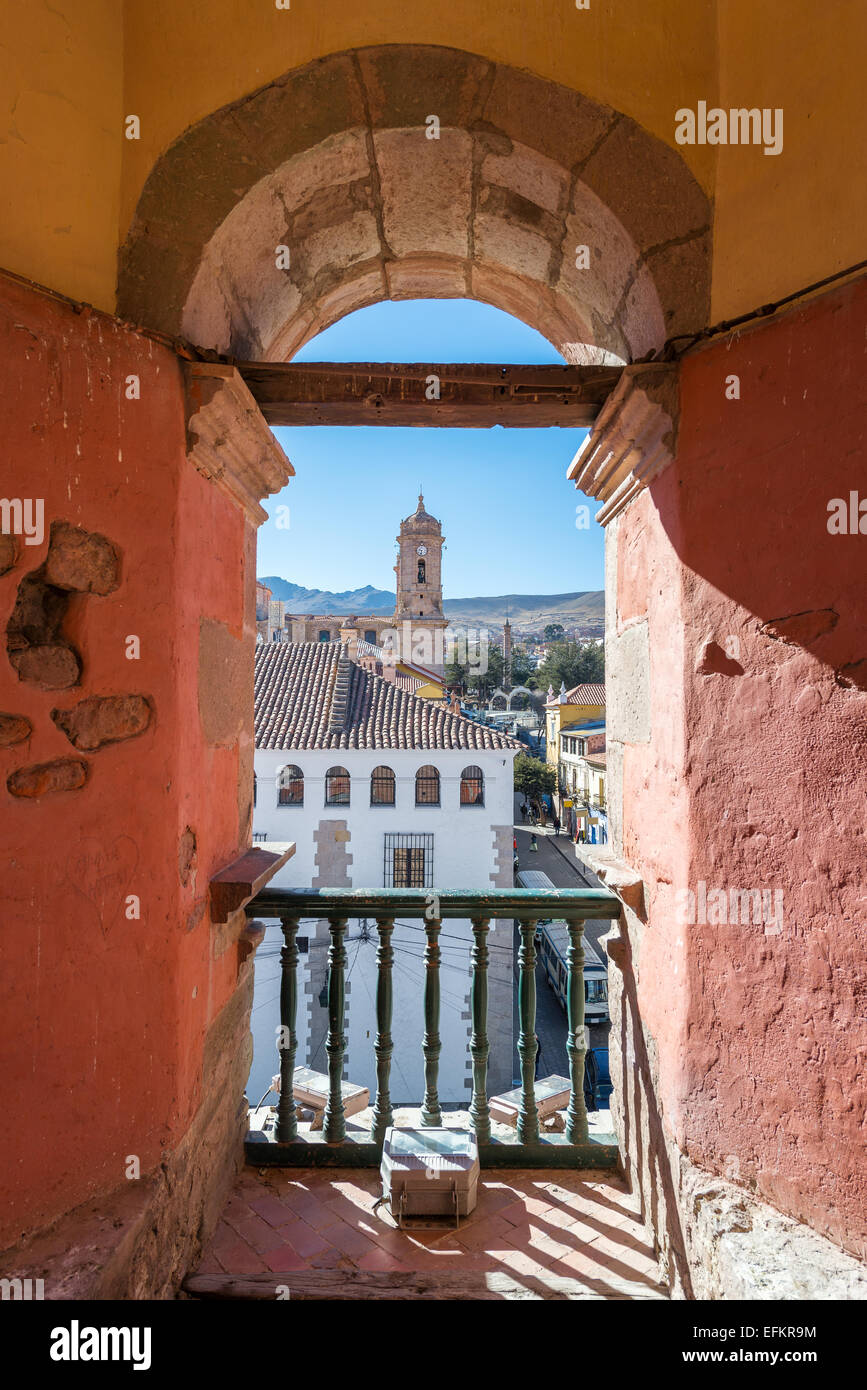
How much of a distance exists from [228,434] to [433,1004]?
5.70ft

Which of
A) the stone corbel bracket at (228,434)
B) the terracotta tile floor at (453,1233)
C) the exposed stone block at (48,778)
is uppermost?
the stone corbel bracket at (228,434)

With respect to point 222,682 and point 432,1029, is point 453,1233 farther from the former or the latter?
point 222,682

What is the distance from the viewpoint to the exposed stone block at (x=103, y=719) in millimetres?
1429

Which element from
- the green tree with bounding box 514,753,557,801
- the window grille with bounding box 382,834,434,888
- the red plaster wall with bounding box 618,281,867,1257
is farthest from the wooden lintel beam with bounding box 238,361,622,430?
the green tree with bounding box 514,753,557,801

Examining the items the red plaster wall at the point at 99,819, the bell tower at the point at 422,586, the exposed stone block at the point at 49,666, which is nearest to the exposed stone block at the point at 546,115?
the red plaster wall at the point at 99,819

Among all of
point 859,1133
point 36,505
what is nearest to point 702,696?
point 859,1133

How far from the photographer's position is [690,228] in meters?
1.63

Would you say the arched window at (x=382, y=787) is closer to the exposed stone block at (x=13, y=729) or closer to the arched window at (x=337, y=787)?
the arched window at (x=337, y=787)

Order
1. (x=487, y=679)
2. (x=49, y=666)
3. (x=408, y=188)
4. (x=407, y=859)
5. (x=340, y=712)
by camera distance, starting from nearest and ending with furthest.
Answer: (x=49, y=666) < (x=408, y=188) < (x=407, y=859) < (x=340, y=712) < (x=487, y=679)

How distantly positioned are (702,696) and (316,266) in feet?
5.74

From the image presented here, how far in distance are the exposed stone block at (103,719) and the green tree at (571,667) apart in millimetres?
44057

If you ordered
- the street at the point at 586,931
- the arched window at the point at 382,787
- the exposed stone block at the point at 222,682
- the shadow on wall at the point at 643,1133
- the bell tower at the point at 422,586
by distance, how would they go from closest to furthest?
the shadow on wall at the point at 643,1133 < the exposed stone block at the point at 222,682 < the street at the point at 586,931 < the arched window at the point at 382,787 < the bell tower at the point at 422,586

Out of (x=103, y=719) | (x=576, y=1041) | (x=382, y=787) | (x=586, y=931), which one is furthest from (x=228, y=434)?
(x=586, y=931)

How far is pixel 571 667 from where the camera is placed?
158 feet
